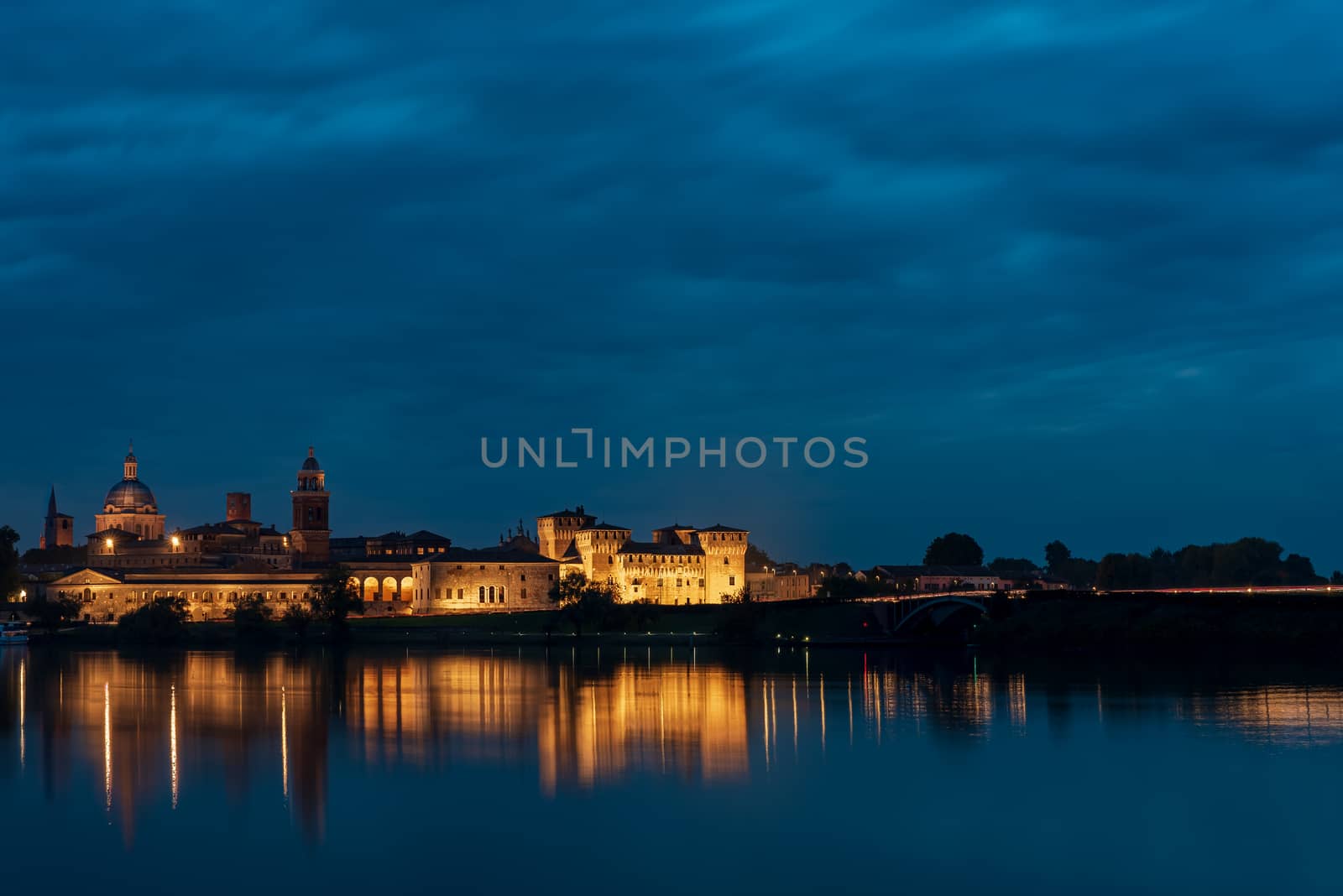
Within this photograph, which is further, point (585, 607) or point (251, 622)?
point (251, 622)

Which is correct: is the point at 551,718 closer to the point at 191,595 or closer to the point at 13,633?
the point at 13,633

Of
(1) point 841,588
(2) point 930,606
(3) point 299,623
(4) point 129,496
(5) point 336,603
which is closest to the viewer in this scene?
(2) point 930,606

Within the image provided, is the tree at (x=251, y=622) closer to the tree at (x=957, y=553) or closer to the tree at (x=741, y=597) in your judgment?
the tree at (x=741, y=597)

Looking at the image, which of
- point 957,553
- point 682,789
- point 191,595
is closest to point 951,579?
point 957,553

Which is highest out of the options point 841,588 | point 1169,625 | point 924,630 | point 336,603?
point 336,603

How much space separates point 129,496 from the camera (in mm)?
140500

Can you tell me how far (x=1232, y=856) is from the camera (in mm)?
20297

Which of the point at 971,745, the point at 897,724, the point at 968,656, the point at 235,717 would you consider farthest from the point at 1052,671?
the point at 235,717

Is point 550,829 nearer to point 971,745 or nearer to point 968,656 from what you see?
point 971,745

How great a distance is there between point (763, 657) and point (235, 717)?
31.7m

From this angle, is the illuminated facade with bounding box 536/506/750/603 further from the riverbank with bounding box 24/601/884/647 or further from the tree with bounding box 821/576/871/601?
the riverbank with bounding box 24/601/884/647

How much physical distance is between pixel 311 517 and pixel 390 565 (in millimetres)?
14906

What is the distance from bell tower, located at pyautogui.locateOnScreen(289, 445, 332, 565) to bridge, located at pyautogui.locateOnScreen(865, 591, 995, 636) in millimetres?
60083

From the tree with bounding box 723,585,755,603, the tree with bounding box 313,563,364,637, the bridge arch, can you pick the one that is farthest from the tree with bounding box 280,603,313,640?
the bridge arch
